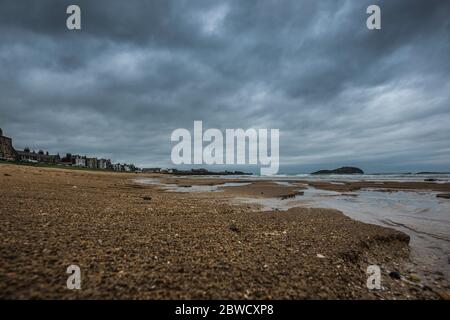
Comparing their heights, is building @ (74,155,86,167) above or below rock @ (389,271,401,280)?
above

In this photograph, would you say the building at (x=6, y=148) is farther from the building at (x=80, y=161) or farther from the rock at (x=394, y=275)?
the rock at (x=394, y=275)

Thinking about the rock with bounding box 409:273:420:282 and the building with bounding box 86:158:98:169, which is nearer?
the rock with bounding box 409:273:420:282

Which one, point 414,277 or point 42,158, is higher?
point 42,158

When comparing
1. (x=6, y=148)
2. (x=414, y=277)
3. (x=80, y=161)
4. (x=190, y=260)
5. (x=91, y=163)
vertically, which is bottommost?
(x=414, y=277)

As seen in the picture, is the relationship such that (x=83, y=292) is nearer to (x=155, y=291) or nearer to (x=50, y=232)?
(x=155, y=291)

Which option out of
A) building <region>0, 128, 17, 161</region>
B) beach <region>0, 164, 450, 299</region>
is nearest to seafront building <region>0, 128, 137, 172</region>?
building <region>0, 128, 17, 161</region>

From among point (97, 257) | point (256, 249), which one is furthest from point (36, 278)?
point (256, 249)


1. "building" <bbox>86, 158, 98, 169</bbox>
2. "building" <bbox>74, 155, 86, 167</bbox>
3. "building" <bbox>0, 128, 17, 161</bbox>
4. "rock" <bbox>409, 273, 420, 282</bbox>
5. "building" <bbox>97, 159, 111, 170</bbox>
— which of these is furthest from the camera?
"building" <bbox>97, 159, 111, 170</bbox>

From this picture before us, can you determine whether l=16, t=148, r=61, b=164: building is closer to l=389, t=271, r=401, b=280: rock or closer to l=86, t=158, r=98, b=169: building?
l=86, t=158, r=98, b=169: building

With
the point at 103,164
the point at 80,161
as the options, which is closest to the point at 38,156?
the point at 80,161

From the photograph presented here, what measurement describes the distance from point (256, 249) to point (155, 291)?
260cm

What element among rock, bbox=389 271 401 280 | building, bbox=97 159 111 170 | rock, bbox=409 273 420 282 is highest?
building, bbox=97 159 111 170

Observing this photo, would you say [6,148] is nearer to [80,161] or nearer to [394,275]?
[80,161]

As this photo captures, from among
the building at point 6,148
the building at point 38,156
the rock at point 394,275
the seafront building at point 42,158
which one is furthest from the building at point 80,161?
the rock at point 394,275
